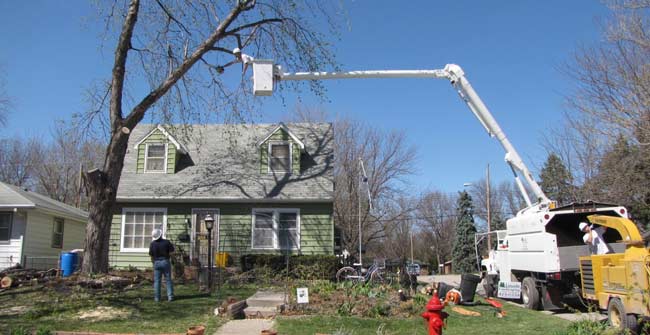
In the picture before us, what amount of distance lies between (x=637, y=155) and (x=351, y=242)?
20090 mm

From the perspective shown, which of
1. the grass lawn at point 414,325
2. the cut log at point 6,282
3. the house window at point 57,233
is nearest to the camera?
the grass lawn at point 414,325

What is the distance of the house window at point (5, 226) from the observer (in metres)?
20.0

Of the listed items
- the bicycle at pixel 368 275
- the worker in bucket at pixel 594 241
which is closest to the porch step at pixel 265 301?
the bicycle at pixel 368 275

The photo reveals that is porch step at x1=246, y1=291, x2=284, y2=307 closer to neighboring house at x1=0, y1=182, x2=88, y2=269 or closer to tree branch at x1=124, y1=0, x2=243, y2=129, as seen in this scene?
tree branch at x1=124, y1=0, x2=243, y2=129

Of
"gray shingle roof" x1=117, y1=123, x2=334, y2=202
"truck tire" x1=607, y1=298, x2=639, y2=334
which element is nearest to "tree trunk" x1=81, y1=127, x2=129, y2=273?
"gray shingle roof" x1=117, y1=123, x2=334, y2=202

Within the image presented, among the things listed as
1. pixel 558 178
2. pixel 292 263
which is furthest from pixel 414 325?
pixel 558 178

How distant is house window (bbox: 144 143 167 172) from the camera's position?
67.2 feet

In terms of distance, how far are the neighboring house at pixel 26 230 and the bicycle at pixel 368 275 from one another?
1205cm

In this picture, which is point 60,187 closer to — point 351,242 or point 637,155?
point 351,242

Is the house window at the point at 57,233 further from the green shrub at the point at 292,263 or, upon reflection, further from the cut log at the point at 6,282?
the green shrub at the point at 292,263

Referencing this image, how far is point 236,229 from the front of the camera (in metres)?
19.3

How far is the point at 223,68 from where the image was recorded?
17.6 meters

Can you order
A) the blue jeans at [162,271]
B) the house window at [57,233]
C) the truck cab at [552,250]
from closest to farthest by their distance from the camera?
1. the blue jeans at [162,271]
2. the truck cab at [552,250]
3. the house window at [57,233]

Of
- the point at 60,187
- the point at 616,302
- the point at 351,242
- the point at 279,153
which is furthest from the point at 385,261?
the point at 60,187
